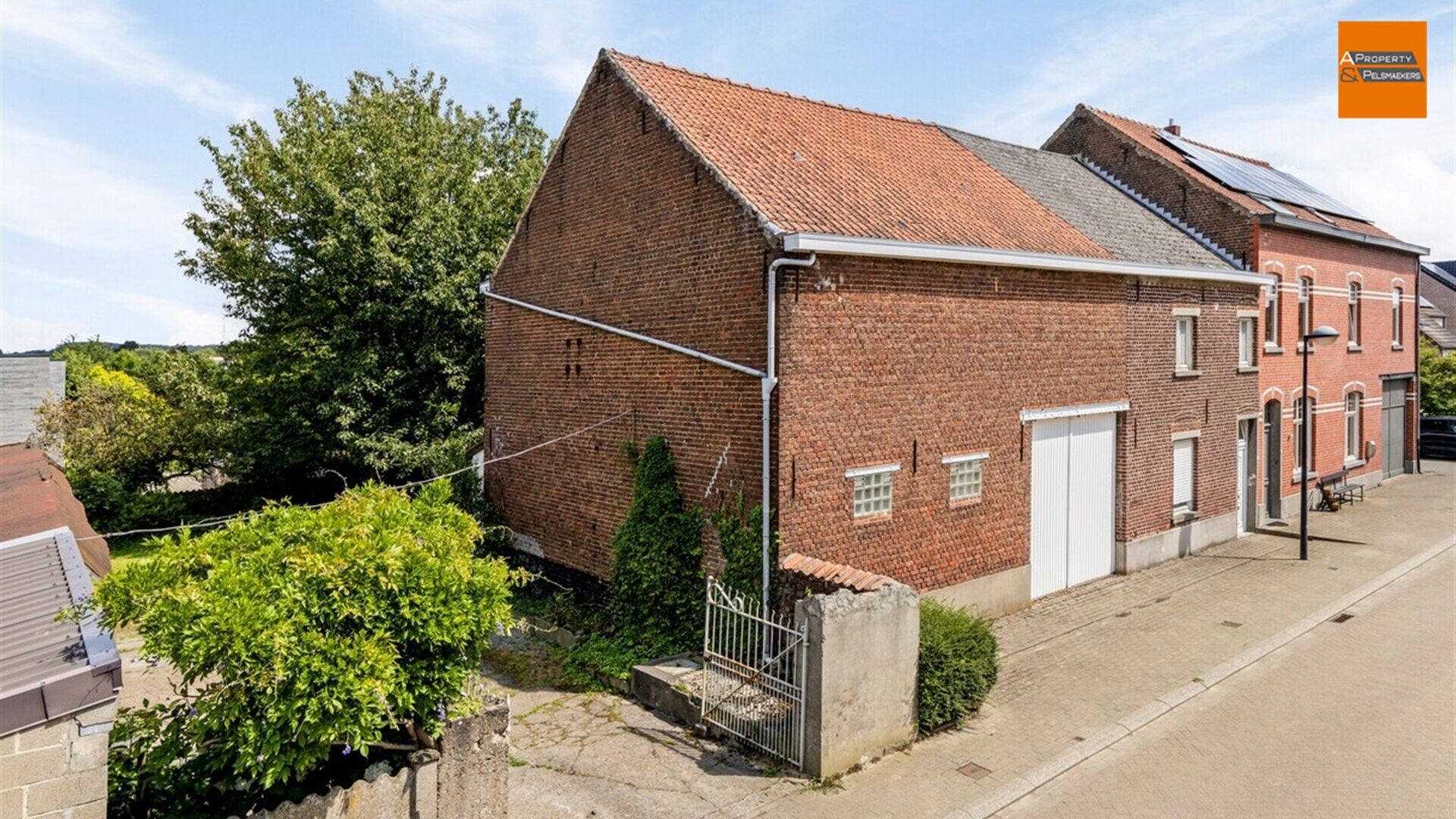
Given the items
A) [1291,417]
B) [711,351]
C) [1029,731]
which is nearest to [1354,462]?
[1291,417]

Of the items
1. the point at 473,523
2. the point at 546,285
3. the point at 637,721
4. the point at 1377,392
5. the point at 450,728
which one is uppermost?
the point at 546,285

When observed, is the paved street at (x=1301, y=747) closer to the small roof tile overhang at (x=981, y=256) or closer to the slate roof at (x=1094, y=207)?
the small roof tile overhang at (x=981, y=256)

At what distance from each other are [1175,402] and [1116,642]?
603cm

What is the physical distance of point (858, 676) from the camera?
813cm

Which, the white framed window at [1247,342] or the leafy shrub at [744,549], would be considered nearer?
the leafy shrub at [744,549]

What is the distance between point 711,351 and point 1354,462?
70.3 feet

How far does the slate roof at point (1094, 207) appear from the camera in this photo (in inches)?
632

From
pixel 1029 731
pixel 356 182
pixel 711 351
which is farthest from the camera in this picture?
pixel 356 182

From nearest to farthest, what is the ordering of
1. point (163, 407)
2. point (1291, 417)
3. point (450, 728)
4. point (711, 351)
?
1. point (450, 728)
2. point (711, 351)
3. point (1291, 417)
4. point (163, 407)

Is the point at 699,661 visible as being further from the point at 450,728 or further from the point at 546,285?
the point at 546,285

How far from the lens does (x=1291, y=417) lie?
1967 cm

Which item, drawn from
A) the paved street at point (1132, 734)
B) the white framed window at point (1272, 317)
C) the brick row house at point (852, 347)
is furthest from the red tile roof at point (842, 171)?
the white framed window at point (1272, 317)

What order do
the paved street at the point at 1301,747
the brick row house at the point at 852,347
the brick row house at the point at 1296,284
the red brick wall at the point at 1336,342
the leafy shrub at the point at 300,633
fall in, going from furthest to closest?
the red brick wall at the point at 1336,342
the brick row house at the point at 1296,284
the brick row house at the point at 852,347
the paved street at the point at 1301,747
the leafy shrub at the point at 300,633

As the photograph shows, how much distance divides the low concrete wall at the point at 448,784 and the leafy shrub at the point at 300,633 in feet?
0.62
